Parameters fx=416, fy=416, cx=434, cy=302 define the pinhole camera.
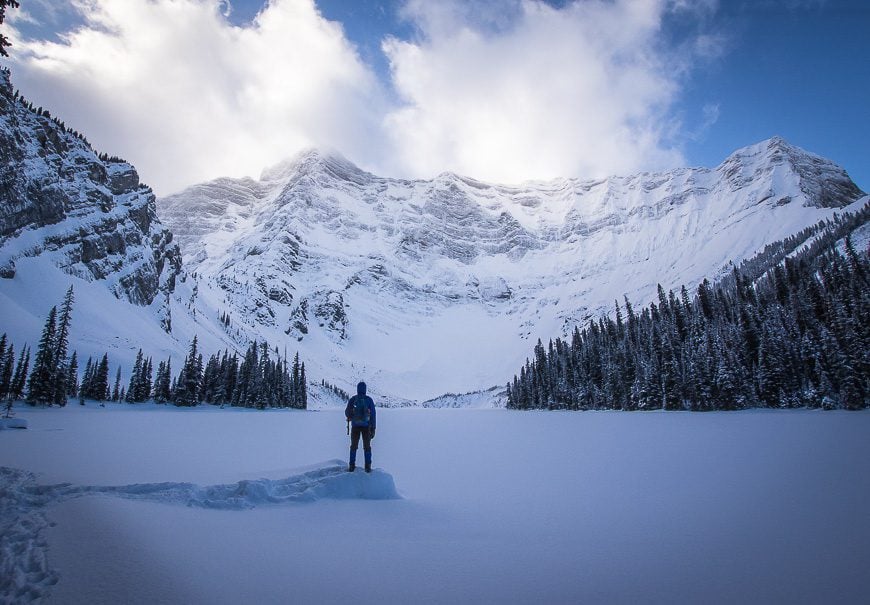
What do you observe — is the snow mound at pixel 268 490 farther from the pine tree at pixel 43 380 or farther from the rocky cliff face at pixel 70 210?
the rocky cliff face at pixel 70 210

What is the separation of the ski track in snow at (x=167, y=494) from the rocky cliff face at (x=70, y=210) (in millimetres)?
133268

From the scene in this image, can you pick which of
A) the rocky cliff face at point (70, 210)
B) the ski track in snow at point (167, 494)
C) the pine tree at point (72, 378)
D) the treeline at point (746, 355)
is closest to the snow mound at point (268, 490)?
the ski track in snow at point (167, 494)

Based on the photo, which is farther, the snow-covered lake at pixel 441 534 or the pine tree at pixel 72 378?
the pine tree at pixel 72 378

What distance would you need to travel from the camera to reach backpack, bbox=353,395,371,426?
39.1ft

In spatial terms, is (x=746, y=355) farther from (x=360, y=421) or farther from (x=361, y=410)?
(x=360, y=421)

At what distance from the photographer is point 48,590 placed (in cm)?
463

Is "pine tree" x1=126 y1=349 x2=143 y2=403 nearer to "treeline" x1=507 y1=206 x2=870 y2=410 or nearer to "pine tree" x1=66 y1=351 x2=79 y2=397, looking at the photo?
"pine tree" x1=66 y1=351 x2=79 y2=397

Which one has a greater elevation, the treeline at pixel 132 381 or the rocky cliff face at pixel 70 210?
the rocky cliff face at pixel 70 210

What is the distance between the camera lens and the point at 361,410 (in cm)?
1213

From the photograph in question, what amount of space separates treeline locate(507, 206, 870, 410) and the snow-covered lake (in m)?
45.6

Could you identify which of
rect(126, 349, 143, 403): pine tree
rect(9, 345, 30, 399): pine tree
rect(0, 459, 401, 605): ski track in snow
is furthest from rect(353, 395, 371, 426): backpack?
rect(126, 349, 143, 403): pine tree

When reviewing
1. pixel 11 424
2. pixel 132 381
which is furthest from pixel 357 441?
pixel 132 381

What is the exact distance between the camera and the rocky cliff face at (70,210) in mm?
118919

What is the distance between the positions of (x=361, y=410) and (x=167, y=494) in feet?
16.2
